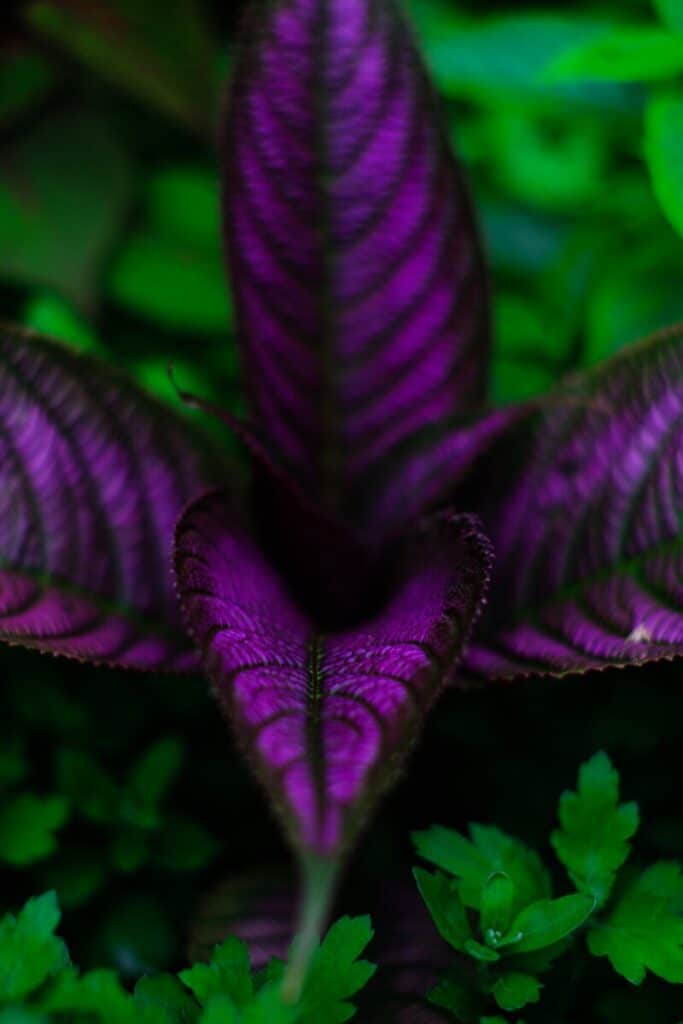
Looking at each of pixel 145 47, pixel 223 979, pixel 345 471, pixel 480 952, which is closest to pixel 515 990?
pixel 480 952

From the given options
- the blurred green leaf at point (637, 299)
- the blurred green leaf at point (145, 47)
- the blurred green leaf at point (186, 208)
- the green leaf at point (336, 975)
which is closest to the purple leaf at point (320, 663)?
the green leaf at point (336, 975)

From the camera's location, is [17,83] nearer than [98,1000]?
No

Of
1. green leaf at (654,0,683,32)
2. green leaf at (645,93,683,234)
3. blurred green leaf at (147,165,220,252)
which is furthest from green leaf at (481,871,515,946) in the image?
blurred green leaf at (147,165,220,252)

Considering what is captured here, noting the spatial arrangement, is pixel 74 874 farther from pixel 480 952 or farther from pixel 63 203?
pixel 63 203

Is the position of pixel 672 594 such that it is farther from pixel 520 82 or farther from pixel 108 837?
pixel 520 82

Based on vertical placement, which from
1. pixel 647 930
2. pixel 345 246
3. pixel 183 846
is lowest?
pixel 183 846

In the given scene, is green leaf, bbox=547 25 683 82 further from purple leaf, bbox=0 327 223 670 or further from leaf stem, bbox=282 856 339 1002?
leaf stem, bbox=282 856 339 1002

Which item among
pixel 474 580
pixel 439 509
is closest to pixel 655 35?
pixel 439 509
